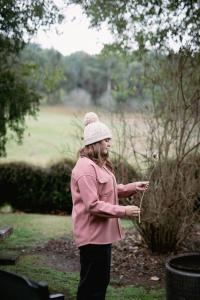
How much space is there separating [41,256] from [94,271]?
3.77 m

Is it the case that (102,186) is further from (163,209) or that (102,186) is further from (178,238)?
(178,238)

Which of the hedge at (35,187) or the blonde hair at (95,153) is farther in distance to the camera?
the hedge at (35,187)

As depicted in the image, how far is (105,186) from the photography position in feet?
13.2

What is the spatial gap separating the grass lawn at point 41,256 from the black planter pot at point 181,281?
1.18 meters

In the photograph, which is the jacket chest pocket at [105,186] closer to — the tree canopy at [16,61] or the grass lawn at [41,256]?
the grass lawn at [41,256]

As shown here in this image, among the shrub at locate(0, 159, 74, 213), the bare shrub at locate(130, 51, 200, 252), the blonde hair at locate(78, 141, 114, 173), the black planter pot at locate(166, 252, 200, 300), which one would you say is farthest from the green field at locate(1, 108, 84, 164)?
the blonde hair at locate(78, 141, 114, 173)

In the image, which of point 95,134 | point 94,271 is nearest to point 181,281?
point 94,271

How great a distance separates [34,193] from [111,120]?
5.24 m

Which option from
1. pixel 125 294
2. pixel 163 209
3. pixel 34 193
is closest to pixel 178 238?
pixel 163 209

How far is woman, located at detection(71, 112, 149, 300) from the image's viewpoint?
3924 millimetres

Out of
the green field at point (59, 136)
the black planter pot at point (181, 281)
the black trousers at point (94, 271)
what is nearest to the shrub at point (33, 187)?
the green field at point (59, 136)

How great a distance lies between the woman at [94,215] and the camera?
3924mm

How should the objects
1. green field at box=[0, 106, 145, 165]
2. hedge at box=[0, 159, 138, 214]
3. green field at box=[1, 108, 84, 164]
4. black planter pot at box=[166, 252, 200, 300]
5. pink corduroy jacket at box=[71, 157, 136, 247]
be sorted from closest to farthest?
pink corduroy jacket at box=[71, 157, 136, 247]
black planter pot at box=[166, 252, 200, 300]
green field at box=[0, 106, 145, 165]
hedge at box=[0, 159, 138, 214]
green field at box=[1, 108, 84, 164]

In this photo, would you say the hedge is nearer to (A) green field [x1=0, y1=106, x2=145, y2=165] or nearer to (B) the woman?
(A) green field [x1=0, y1=106, x2=145, y2=165]
